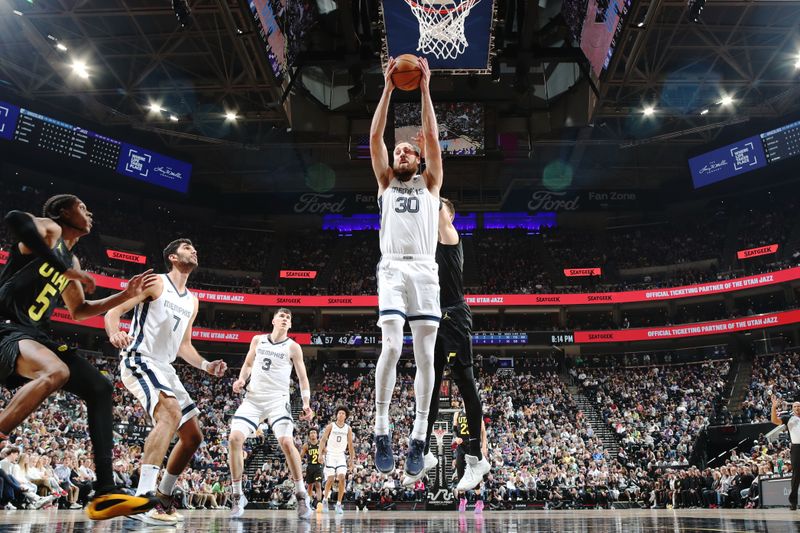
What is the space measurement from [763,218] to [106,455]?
3802cm

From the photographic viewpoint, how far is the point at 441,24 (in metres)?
16.1

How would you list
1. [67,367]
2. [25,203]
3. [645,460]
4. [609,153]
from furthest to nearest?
[609,153] < [25,203] < [645,460] < [67,367]

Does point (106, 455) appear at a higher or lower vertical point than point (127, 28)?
lower

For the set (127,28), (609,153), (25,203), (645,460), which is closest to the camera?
(645,460)

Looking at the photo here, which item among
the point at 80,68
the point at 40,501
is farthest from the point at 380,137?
the point at 80,68

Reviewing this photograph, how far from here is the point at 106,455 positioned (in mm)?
4773

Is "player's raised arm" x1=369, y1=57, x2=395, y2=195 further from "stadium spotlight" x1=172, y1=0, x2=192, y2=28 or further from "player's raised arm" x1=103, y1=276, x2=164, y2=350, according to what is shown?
"stadium spotlight" x1=172, y1=0, x2=192, y2=28

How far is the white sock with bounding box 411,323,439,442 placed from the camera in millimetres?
5348

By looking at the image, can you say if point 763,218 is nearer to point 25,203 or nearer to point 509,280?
point 509,280

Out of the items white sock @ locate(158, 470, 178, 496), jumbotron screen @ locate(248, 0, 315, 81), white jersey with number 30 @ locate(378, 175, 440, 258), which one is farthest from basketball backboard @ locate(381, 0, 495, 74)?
white sock @ locate(158, 470, 178, 496)

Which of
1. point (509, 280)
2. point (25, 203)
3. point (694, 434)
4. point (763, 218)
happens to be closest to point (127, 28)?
point (25, 203)

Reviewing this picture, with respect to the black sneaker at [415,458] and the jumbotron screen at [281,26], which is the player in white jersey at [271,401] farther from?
the jumbotron screen at [281,26]

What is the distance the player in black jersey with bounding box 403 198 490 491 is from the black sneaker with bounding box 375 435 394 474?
817 mm

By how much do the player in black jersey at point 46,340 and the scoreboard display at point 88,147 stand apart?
25295 mm
